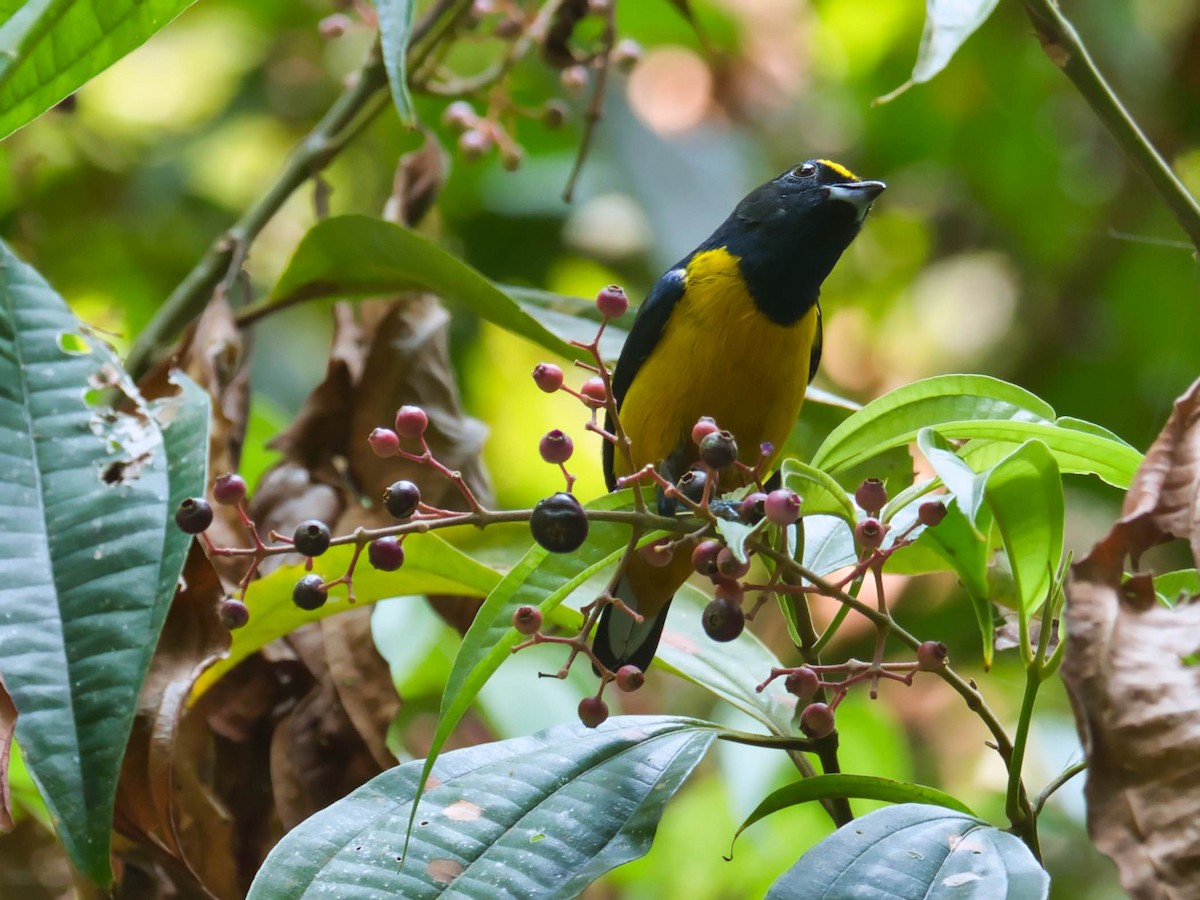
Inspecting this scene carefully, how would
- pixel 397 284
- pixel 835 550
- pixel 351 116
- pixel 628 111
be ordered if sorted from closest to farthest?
pixel 835 550 < pixel 397 284 < pixel 351 116 < pixel 628 111

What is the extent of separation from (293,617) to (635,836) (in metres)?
0.50

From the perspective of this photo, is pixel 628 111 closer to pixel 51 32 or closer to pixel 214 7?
pixel 214 7

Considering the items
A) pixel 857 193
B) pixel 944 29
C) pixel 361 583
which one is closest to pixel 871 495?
pixel 944 29

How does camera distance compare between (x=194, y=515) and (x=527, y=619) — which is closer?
(x=527, y=619)

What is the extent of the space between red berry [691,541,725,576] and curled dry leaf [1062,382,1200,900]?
10.0 inches

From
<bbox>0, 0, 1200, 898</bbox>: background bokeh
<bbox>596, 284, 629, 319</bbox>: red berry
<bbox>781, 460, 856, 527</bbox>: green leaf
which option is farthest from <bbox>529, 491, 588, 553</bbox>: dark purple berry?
<bbox>0, 0, 1200, 898</bbox>: background bokeh

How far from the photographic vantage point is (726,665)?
1492mm

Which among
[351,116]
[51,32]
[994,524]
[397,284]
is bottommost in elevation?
[994,524]

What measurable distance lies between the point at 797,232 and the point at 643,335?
322 millimetres

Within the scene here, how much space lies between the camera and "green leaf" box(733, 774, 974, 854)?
110cm

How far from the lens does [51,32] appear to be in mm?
1098

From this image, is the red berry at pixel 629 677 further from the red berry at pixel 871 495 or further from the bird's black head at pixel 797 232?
the bird's black head at pixel 797 232

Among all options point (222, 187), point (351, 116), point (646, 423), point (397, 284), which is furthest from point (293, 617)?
point (222, 187)

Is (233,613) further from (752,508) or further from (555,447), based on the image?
(752,508)
